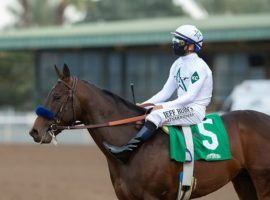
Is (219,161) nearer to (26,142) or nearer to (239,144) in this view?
(239,144)

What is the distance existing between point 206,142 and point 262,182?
0.75m

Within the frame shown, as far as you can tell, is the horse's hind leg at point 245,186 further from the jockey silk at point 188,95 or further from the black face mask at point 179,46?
the black face mask at point 179,46

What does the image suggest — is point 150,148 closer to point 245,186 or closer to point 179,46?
point 179,46

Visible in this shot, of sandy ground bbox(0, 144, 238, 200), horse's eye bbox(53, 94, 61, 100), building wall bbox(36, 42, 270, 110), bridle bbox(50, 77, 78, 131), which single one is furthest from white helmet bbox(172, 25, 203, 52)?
building wall bbox(36, 42, 270, 110)

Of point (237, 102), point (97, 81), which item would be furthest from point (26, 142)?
point (237, 102)

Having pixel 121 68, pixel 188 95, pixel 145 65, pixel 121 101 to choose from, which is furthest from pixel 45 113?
pixel 121 68

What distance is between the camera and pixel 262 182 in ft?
22.6

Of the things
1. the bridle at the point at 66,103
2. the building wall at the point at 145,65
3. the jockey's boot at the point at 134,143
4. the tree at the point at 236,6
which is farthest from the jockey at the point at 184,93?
the tree at the point at 236,6

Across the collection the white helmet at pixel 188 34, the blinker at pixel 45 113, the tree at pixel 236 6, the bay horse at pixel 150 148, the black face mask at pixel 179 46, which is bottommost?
the tree at pixel 236 6

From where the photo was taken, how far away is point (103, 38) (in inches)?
1003

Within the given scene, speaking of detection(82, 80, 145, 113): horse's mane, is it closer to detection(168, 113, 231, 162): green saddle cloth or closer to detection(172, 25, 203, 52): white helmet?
detection(168, 113, 231, 162): green saddle cloth

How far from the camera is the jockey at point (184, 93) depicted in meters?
6.45

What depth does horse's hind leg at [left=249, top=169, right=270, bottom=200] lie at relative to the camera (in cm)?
687

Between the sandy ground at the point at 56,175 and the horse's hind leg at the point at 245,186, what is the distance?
3418 mm
